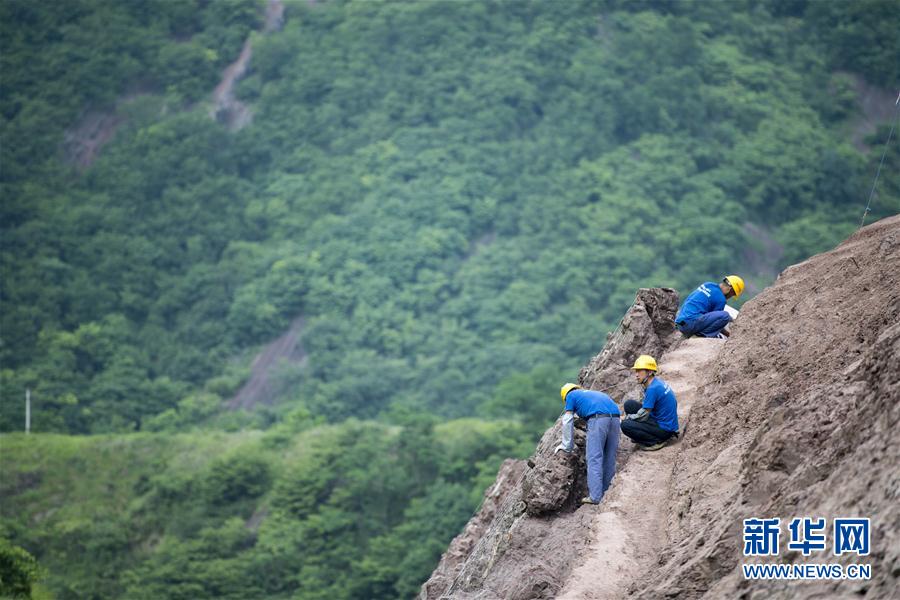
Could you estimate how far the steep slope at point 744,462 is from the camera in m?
10.1

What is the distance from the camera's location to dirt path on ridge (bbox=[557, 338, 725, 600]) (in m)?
12.5

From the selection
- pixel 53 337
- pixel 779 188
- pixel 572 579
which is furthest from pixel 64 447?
pixel 572 579

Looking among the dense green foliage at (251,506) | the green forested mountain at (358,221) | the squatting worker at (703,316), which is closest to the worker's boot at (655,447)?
the squatting worker at (703,316)

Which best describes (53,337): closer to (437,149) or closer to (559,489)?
(437,149)

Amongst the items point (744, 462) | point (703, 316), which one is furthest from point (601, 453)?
point (703, 316)

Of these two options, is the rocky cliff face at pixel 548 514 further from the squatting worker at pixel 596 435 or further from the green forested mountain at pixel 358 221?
the green forested mountain at pixel 358 221

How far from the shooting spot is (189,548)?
57.0 meters

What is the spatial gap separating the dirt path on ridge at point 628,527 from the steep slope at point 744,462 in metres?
0.02

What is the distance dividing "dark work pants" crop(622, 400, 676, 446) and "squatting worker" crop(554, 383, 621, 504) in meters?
0.14

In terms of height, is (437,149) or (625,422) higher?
(625,422)

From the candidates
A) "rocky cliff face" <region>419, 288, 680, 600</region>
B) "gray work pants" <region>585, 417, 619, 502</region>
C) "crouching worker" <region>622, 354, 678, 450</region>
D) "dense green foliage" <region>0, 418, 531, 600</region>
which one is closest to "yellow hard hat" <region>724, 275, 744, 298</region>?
"rocky cliff face" <region>419, 288, 680, 600</region>

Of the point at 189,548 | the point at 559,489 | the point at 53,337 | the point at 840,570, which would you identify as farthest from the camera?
the point at 53,337

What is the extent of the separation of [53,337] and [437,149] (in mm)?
31007

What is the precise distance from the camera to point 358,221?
315ft
